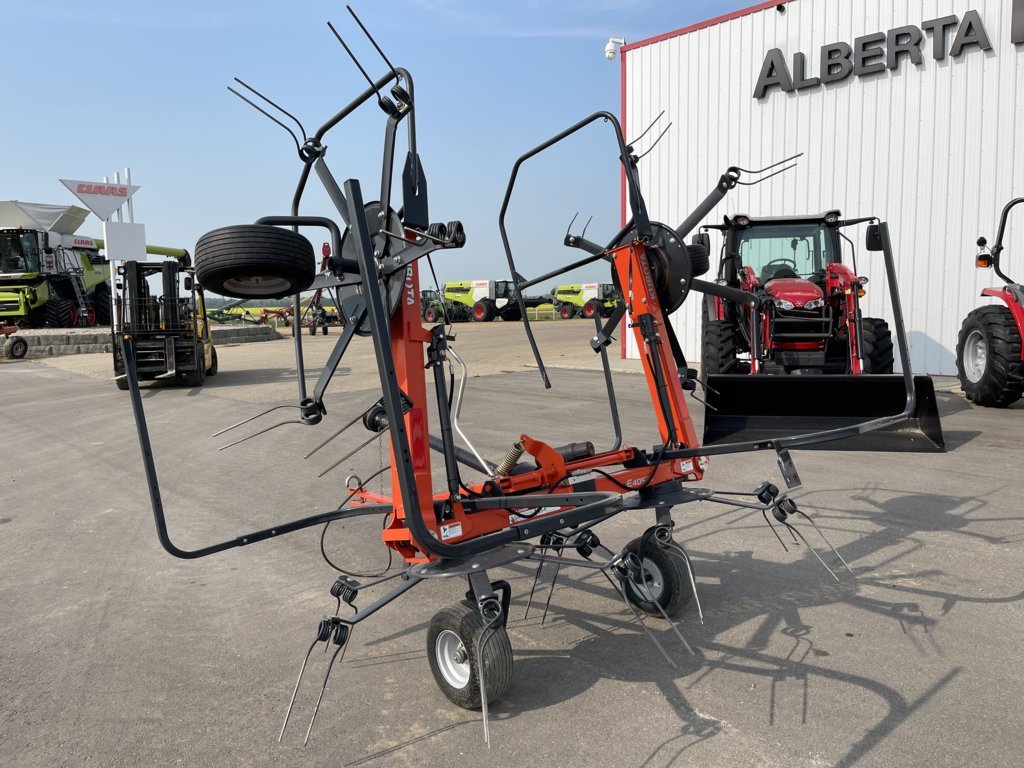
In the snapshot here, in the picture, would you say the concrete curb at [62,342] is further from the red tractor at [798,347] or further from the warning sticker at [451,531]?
the warning sticker at [451,531]

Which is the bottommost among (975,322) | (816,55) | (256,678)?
(256,678)

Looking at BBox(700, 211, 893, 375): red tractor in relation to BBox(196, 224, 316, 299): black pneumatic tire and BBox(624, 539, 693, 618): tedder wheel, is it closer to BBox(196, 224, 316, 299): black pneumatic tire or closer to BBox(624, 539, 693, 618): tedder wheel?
BBox(624, 539, 693, 618): tedder wheel

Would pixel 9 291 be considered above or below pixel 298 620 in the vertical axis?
above

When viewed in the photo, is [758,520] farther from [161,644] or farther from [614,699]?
[161,644]

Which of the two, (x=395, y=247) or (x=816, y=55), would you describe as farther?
(x=816, y=55)

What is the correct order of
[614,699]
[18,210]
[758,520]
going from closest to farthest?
[614,699] → [758,520] → [18,210]

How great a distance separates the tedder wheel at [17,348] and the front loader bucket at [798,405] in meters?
20.7

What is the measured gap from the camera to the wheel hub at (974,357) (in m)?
9.94

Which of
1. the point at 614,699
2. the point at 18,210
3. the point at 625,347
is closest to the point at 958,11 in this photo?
the point at 625,347

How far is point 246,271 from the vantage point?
2.72m

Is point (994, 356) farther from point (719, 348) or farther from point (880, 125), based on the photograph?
point (880, 125)

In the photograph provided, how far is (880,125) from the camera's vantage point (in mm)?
14250

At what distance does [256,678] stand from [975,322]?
363 inches

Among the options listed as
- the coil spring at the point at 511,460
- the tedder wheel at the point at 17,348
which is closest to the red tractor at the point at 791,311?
the coil spring at the point at 511,460
